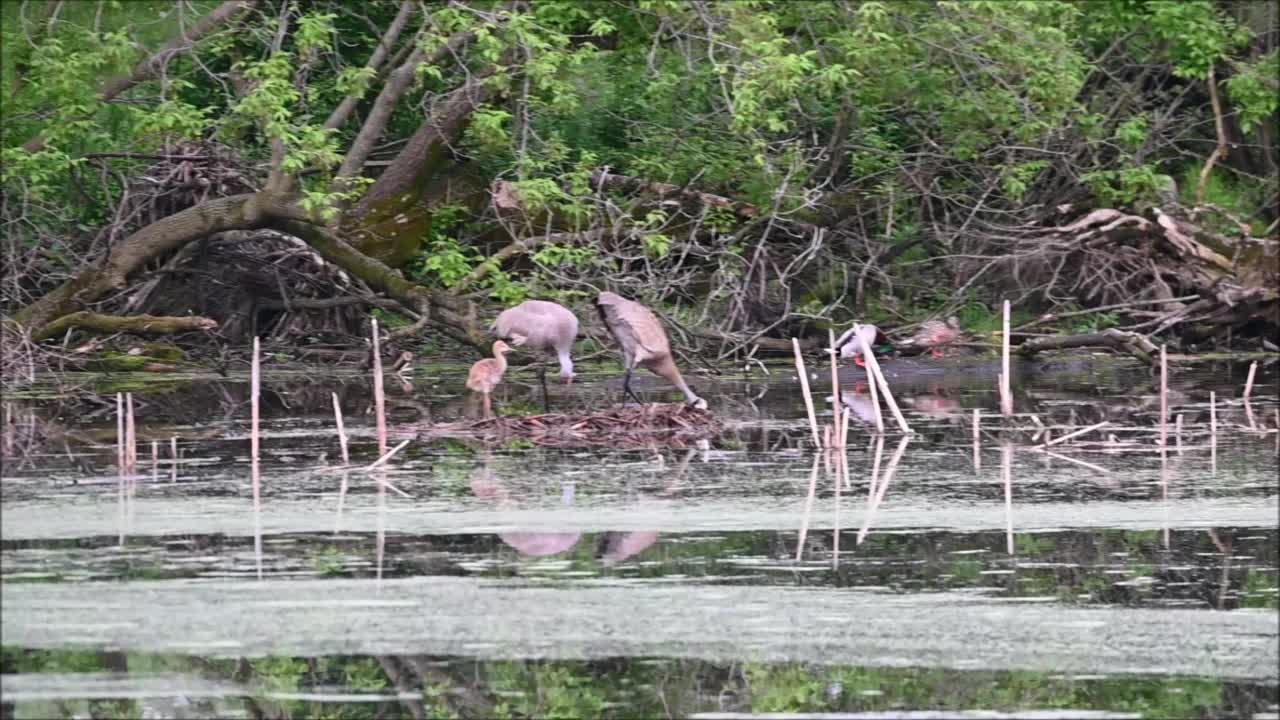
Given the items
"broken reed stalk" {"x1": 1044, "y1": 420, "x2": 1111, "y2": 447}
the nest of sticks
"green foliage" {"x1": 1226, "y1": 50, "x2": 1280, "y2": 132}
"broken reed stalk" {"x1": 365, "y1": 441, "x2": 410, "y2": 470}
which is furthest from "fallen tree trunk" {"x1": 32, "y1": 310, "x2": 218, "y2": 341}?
"green foliage" {"x1": 1226, "y1": 50, "x2": 1280, "y2": 132}

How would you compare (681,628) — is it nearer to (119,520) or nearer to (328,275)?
(119,520)

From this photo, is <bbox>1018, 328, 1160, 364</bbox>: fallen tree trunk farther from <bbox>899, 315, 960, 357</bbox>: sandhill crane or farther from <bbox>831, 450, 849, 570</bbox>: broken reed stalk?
<bbox>831, 450, 849, 570</bbox>: broken reed stalk

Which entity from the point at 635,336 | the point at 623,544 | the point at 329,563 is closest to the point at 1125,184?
the point at 635,336

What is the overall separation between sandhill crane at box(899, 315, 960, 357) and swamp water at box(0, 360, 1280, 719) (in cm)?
576

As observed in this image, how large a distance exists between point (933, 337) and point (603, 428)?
7.42 metres

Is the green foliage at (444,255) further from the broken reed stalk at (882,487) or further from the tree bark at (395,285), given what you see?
the broken reed stalk at (882,487)

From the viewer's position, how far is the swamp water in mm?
7336

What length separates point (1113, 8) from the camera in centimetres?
2284

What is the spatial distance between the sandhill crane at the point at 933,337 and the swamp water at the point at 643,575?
576 centimetres

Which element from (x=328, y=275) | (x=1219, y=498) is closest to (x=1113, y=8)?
(x=328, y=275)

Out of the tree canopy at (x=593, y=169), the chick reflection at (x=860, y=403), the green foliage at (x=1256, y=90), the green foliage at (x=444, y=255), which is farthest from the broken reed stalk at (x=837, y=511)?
the green foliage at (x=1256, y=90)

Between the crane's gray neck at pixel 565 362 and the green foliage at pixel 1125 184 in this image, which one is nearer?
the crane's gray neck at pixel 565 362

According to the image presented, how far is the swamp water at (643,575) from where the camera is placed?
734 cm

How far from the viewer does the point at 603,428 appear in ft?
44.7
